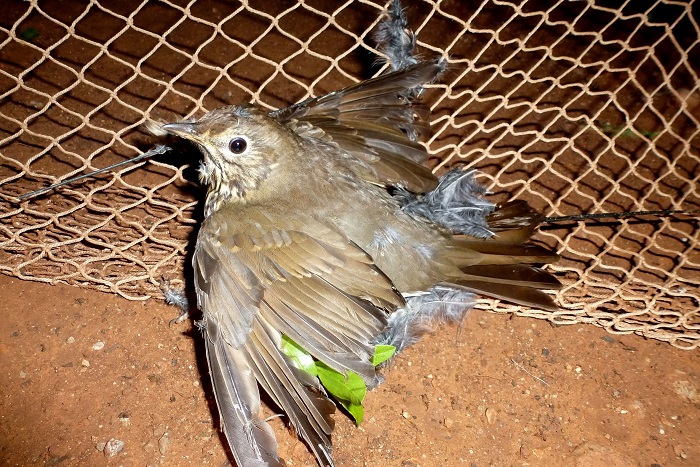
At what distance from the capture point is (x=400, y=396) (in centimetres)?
304

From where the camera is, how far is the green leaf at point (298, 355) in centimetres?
249

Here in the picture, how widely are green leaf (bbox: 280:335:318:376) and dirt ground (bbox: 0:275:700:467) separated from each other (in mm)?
547

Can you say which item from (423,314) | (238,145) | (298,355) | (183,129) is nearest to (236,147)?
Answer: (238,145)

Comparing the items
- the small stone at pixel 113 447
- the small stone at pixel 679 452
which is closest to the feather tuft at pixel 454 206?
the small stone at pixel 679 452

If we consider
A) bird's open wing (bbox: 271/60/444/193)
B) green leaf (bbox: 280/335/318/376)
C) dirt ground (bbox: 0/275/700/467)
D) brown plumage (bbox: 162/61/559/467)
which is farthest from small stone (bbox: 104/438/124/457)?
bird's open wing (bbox: 271/60/444/193)

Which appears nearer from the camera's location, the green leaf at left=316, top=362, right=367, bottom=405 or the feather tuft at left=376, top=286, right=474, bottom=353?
the green leaf at left=316, top=362, right=367, bottom=405

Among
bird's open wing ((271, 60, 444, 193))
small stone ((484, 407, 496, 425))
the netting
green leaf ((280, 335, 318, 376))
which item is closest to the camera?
green leaf ((280, 335, 318, 376))

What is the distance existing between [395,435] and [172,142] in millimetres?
1914

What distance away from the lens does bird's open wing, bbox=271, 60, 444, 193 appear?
2863mm

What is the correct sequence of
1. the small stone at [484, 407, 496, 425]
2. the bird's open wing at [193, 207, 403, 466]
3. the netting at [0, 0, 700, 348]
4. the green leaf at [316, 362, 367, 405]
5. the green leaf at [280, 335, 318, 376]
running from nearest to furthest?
the bird's open wing at [193, 207, 403, 466] < the green leaf at [280, 335, 318, 376] < the green leaf at [316, 362, 367, 405] < the small stone at [484, 407, 496, 425] < the netting at [0, 0, 700, 348]

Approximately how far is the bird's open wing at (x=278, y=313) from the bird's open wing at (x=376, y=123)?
0.49 meters

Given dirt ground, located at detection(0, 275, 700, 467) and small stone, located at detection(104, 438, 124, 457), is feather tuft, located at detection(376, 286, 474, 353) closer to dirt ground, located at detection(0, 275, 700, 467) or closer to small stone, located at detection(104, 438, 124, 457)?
dirt ground, located at detection(0, 275, 700, 467)

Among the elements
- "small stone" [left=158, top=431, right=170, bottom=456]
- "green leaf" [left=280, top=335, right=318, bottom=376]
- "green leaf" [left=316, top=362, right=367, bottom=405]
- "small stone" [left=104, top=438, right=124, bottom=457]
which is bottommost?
"small stone" [left=104, top=438, right=124, bottom=457]

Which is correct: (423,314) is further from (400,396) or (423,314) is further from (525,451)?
(525,451)
